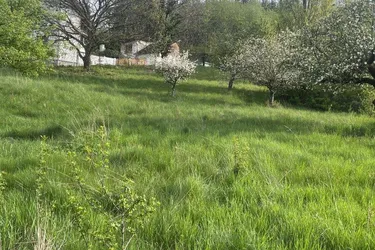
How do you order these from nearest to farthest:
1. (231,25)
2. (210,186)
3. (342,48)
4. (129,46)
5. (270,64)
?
(210,186), (342,48), (270,64), (129,46), (231,25)

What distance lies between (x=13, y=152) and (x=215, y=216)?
4489 millimetres

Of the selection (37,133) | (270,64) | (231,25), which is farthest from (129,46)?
(37,133)

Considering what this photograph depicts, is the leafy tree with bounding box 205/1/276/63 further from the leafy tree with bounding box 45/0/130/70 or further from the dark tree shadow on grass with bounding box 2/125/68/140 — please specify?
the dark tree shadow on grass with bounding box 2/125/68/140

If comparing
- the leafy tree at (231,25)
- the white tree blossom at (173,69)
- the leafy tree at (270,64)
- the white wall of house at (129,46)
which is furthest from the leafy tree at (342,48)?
the white wall of house at (129,46)

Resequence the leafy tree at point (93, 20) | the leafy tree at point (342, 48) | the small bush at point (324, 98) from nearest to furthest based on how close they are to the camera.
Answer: the leafy tree at point (342, 48)
the small bush at point (324, 98)
the leafy tree at point (93, 20)

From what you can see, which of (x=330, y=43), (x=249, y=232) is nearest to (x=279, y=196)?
(x=249, y=232)

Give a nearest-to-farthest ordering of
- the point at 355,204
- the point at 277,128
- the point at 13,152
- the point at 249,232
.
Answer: the point at 249,232
the point at 355,204
the point at 13,152
the point at 277,128

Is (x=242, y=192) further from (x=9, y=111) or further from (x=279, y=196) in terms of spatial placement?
(x=9, y=111)

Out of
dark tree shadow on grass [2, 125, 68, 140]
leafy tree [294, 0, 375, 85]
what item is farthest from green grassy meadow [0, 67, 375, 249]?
leafy tree [294, 0, 375, 85]

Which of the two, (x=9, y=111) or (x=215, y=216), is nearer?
(x=215, y=216)

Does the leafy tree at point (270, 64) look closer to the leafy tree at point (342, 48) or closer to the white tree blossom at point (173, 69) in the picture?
the leafy tree at point (342, 48)

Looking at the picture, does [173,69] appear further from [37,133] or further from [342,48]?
[37,133]

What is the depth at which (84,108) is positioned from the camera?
1257 centimetres

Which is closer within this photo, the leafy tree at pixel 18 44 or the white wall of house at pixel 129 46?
the leafy tree at pixel 18 44
